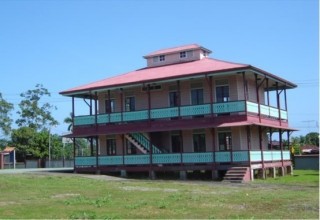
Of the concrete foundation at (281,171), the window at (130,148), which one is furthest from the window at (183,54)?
the concrete foundation at (281,171)

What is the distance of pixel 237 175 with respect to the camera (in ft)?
96.2

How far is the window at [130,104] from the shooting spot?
38.5m

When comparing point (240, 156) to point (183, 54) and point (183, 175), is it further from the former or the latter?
point (183, 54)

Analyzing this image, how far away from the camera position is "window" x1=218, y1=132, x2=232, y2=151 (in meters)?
34.1

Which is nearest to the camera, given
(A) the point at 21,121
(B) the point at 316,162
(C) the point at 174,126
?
(C) the point at 174,126

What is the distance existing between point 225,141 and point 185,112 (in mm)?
3645

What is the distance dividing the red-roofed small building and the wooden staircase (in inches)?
2.3

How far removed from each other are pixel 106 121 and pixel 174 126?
20.1ft

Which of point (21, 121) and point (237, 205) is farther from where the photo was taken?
point (21, 121)

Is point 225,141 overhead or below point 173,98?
below

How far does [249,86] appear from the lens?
119ft

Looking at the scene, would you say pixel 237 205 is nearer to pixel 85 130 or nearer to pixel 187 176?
pixel 187 176

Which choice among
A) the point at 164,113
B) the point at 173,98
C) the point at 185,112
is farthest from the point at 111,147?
the point at 185,112

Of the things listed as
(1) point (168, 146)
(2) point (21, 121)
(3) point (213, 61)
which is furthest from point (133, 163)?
(2) point (21, 121)
